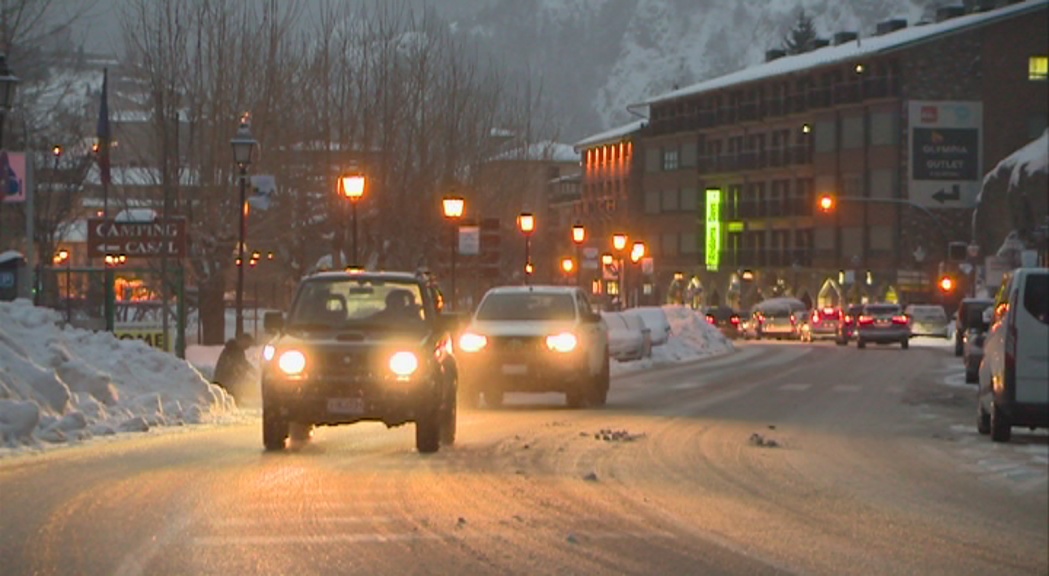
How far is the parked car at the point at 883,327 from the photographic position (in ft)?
218

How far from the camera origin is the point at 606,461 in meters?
17.7

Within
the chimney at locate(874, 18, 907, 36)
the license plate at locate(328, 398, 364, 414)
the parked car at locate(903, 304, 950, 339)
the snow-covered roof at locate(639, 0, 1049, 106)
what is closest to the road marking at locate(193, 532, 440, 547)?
the license plate at locate(328, 398, 364, 414)

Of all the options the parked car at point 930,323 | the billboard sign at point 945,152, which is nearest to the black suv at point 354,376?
the parked car at point 930,323

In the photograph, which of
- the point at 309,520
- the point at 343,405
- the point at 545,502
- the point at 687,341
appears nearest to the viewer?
the point at 309,520

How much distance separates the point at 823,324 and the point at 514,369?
186ft

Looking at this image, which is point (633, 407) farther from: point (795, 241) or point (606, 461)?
point (795, 241)

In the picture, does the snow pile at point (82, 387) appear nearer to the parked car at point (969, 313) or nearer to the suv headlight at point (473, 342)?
the suv headlight at point (473, 342)

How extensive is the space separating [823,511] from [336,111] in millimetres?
44555

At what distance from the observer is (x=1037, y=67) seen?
98562 mm

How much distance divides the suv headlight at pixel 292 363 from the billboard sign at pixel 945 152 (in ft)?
272

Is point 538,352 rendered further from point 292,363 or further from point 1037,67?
point 1037,67

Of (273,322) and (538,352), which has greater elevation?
(273,322)

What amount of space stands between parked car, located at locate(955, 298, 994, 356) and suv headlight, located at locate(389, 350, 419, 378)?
9.68 meters

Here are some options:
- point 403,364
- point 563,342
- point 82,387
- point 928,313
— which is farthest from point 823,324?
point 403,364
